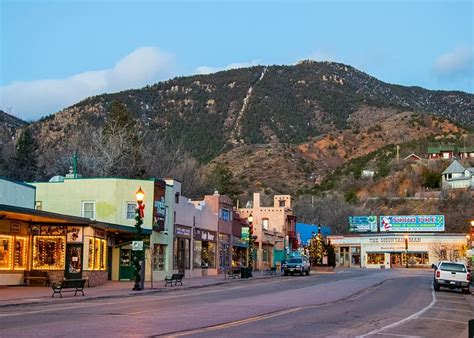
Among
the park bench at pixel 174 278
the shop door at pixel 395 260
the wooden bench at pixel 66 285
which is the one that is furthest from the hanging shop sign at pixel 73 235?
the shop door at pixel 395 260

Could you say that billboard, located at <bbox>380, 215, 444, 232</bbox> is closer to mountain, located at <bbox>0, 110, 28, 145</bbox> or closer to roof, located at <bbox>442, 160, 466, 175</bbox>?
roof, located at <bbox>442, 160, 466, 175</bbox>

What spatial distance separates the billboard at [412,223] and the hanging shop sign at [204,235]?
60.8 m

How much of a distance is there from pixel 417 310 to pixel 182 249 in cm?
3116

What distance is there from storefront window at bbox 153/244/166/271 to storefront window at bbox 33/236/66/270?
10.4 meters

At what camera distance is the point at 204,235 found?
2366 inches

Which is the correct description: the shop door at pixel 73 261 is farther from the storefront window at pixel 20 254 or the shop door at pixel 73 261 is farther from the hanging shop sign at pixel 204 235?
the hanging shop sign at pixel 204 235

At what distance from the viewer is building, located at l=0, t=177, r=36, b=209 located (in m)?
36.8

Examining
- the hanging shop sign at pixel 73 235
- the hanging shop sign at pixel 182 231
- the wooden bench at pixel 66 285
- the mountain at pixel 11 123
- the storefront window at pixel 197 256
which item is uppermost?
the mountain at pixel 11 123

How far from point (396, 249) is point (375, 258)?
4.79m

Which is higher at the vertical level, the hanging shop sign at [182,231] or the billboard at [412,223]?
the billboard at [412,223]

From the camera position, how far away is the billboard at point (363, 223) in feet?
386

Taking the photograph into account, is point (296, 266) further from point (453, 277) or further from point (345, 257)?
point (345, 257)

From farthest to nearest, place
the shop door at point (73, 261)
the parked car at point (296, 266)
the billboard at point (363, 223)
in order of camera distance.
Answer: the billboard at point (363, 223)
the parked car at point (296, 266)
the shop door at point (73, 261)

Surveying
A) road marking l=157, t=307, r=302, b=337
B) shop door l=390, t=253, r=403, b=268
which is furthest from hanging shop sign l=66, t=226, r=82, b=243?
shop door l=390, t=253, r=403, b=268
